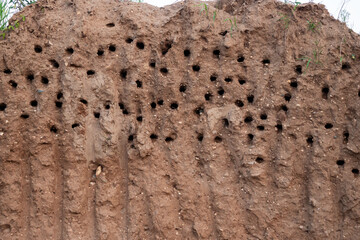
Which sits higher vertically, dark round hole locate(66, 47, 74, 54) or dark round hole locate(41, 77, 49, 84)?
dark round hole locate(66, 47, 74, 54)

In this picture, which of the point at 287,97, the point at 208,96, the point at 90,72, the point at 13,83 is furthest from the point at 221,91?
the point at 13,83

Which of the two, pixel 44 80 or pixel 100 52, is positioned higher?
pixel 100 52

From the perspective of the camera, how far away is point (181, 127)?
2.94 m

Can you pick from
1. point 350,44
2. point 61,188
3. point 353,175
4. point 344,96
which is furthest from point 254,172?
point 61,188

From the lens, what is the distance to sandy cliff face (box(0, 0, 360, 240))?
9.16ft

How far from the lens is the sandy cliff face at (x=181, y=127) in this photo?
279cm

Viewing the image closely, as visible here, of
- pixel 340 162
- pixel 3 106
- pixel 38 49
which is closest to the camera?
pixel 340 162

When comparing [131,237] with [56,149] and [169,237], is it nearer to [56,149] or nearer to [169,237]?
[169,237]

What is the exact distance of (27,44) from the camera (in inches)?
117

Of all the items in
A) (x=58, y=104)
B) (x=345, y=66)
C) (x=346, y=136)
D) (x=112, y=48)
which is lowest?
(x=58, y=104)

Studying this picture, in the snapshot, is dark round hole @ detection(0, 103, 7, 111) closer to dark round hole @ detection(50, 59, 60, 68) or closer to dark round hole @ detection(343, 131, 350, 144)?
dark round hole @ detection(50, 59, 60, 68)

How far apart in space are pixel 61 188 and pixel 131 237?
0.68m

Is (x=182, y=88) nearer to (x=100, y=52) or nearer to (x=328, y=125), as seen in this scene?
(x=100, y=52)

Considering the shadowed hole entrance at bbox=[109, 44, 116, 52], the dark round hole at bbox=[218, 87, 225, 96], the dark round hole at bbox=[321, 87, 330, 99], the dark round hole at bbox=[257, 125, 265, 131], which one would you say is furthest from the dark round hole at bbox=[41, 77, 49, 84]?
the dark round hole at bbox=[321, 87, 330, 99]
